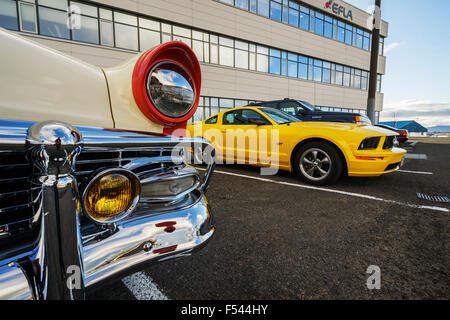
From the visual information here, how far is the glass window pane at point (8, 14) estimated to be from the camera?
9266 millimetres

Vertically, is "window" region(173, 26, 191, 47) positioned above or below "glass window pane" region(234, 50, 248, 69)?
above

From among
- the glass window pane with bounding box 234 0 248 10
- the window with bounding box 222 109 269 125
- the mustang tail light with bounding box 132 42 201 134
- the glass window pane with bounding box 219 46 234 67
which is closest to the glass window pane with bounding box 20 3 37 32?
the glass window pane with bounding box 219 46 234 67

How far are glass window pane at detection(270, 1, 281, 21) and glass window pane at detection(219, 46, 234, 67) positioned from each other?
5.07 m

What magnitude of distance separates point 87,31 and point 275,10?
525 inches

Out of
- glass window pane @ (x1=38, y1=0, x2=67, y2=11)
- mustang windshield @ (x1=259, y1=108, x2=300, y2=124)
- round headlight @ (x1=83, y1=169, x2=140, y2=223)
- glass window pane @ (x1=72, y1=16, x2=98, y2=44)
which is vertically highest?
glass window pane @ (x1=38, y1=0, x2=67, y2=11)

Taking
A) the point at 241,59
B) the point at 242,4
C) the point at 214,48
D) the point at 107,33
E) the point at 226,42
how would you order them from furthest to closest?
the point at 241,59
the point at 242,4
the point at 226,42
the point at 214,48
the point at 107,33

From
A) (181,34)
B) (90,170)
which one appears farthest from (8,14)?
(90,170)

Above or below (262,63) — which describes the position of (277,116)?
below

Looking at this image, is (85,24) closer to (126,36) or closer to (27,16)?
(126,36)

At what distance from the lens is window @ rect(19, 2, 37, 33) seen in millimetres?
9594

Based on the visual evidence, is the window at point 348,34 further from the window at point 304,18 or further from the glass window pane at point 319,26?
the window at point 304,18

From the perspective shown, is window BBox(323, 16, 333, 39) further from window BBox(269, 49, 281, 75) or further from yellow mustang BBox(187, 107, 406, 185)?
yellow mustang BBox(187, 107, 406, 185)

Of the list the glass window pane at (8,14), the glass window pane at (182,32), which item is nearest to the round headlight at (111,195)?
the glass window pane at (8,14)

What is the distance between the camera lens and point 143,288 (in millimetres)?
1280
